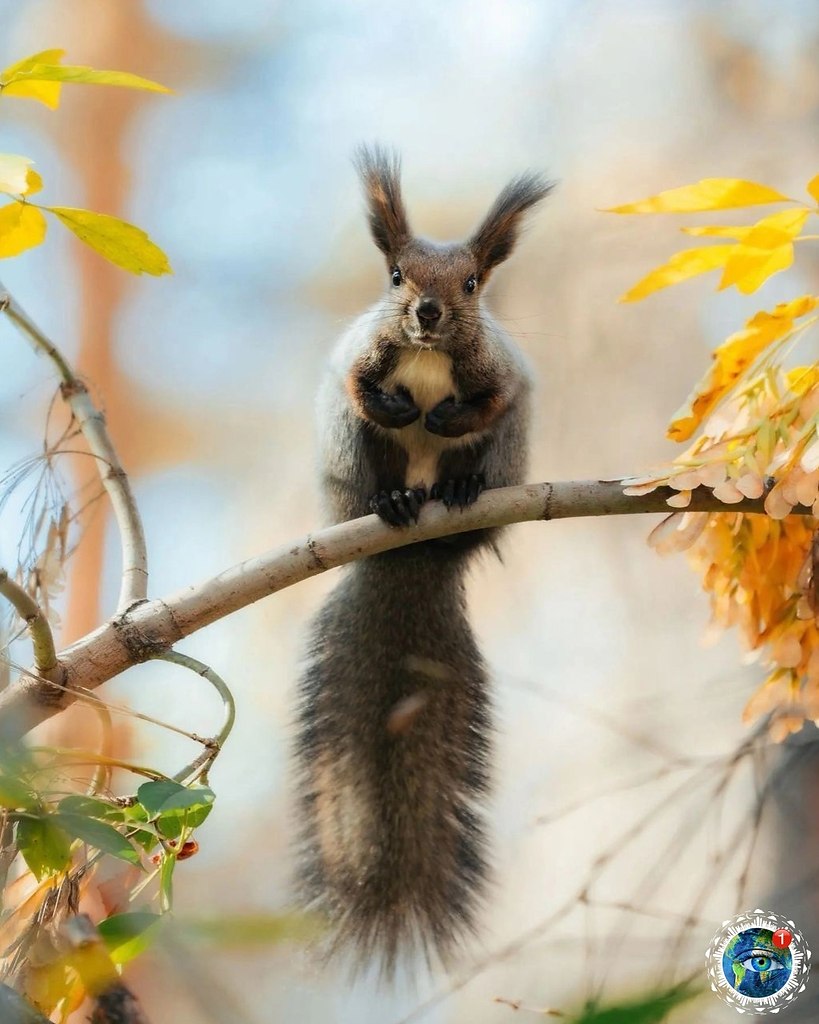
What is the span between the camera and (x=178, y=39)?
2.16 meters

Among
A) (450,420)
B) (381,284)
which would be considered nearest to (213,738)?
(450,420)

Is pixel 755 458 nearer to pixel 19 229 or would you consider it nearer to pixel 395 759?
pixel 19 229

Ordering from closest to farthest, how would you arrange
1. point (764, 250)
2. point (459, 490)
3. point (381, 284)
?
1. point (764, 250)
2. point (459, 490)
3. point (381, 284)

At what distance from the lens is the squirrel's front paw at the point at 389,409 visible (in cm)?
137

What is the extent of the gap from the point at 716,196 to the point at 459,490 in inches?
22.6

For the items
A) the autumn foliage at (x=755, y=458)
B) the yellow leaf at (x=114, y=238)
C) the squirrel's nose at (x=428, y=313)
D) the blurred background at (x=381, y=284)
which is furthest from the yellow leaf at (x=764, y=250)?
the blurred background at (x=381, y=284)

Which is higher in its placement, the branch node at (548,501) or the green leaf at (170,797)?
the branch node at (548,501)

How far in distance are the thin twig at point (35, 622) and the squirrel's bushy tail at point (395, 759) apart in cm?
53

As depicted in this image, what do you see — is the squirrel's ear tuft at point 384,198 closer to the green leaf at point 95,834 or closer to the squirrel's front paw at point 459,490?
the squirrel's front paw at point 459,490

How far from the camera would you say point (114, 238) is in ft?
2.39

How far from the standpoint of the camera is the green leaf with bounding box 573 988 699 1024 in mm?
243

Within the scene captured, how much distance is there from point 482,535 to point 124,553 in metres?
0.57

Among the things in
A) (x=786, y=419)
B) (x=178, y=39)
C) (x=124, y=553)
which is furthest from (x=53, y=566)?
(x=178, y=39)

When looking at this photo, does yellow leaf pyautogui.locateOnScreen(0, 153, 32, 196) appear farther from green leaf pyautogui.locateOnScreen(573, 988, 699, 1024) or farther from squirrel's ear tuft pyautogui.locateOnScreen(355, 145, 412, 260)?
squirrel's ear tuft pyautogui.locateOnScreen(355, 145, 412, 260)
